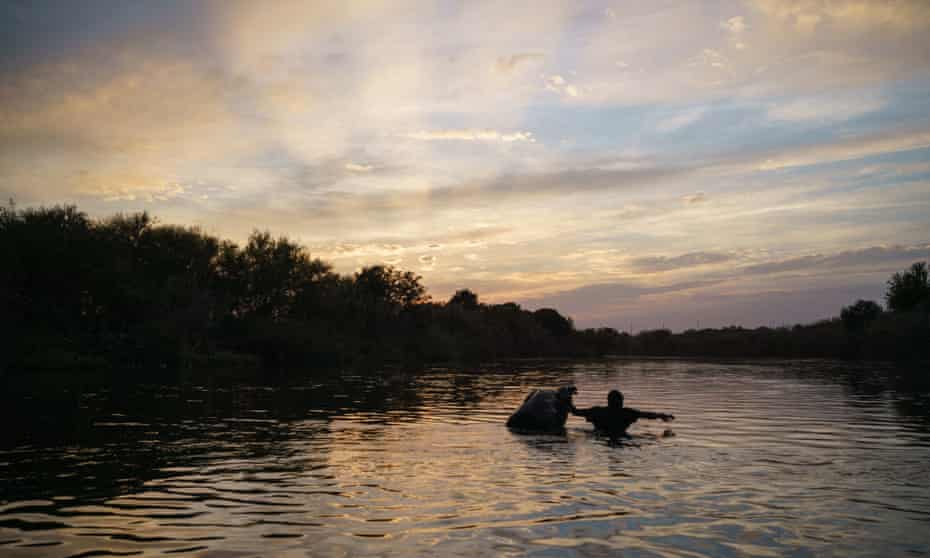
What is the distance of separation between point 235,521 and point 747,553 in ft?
21.8

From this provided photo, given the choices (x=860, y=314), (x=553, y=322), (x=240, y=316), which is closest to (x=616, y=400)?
(x=240, y=316)

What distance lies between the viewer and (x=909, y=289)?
10644 centimetres

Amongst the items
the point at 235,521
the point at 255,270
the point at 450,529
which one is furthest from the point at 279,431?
the point at 255,270

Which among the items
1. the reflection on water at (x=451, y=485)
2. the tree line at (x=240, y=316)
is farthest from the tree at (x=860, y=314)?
the reflection on water at (x=451, y=485)

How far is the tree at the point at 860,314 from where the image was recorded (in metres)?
97.9

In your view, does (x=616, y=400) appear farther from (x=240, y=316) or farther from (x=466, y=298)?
(x=466, y=298)

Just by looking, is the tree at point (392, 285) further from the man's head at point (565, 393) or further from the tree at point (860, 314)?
the man's head at point (565, 393)

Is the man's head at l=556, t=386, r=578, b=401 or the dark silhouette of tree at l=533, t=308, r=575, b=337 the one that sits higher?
the dark silhouette of tree at l=533, t=308, r=575, b=337

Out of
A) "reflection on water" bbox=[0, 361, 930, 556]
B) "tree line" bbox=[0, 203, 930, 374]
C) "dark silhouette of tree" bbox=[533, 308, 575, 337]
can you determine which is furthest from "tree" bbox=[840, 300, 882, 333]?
"reflection on water" bbox=[0, 361, 930, 556]

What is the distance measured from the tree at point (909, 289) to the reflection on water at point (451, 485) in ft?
312

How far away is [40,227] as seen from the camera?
2501 inches

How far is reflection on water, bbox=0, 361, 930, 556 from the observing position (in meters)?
8.68

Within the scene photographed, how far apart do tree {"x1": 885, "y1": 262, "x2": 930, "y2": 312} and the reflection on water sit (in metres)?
95.1

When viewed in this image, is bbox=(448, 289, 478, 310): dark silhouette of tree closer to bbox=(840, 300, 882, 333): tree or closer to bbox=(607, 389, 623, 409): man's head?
bbox=(840, 300, 882, 333): tree
